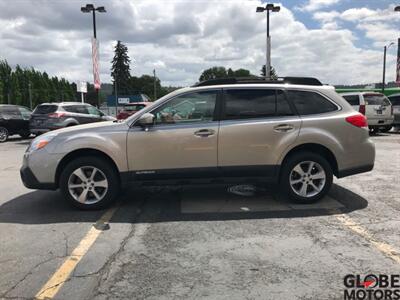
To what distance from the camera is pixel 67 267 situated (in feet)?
13.7

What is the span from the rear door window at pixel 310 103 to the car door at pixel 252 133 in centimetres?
15

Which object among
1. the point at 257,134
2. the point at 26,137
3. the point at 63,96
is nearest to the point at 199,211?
the point at 257,134

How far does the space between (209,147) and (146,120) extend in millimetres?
962

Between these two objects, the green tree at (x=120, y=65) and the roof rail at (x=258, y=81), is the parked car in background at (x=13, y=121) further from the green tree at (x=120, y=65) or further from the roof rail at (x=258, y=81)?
the green tree at (x=120, y=65)

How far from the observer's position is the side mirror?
6.02 m

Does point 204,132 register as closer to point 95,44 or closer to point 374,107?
point 374,107

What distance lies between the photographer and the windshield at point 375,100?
18.0 m

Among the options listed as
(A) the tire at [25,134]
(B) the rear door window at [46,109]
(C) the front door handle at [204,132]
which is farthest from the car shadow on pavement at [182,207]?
(A) the tire at [25,134]

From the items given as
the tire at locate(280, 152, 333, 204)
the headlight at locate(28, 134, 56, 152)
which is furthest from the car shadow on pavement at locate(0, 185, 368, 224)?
the headlight at locate(28, 134, 56, 152)

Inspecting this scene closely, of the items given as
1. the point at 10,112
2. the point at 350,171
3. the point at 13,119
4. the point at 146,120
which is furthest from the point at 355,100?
the point at 10,112

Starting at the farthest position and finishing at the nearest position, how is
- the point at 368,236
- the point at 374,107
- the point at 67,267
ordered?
the point at 374,107
the point at 368,236
the point at 67,267

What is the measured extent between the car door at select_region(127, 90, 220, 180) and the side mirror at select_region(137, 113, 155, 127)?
0.06 m

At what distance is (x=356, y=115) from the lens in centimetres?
638

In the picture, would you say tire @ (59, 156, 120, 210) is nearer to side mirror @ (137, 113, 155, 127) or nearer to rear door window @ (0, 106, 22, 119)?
side mirror @ (137, 113, 155, 127)
